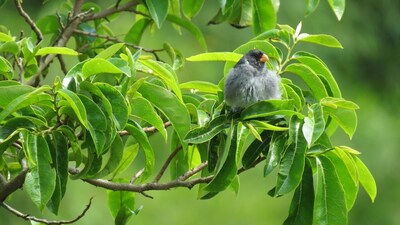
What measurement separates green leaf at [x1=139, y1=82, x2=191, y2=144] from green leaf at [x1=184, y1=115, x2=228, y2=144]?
0.19 ft

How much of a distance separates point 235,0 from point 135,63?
1.11m

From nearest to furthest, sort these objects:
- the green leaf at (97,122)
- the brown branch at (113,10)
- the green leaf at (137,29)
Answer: the green leaf at (97,122) < the brown branch at (113,10) < the green leaf at (137,29)

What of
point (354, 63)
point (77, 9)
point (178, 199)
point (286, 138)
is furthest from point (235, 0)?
point (354, 63)

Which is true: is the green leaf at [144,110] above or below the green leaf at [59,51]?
below

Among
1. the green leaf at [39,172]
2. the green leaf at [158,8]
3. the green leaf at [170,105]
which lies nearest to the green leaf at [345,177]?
the green leaf at [170,105]

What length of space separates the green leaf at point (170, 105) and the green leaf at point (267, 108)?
17 cm

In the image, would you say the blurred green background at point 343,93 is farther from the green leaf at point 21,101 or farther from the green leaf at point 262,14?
the green leaf at point 21,101

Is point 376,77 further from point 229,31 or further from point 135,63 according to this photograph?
point 135,63

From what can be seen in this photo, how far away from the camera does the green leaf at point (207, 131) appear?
8.82 ft

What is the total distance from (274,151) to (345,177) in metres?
0.22

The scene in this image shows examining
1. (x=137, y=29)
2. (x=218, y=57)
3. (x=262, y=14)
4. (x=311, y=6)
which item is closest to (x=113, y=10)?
(x=137, y=29)

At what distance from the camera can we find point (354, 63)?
32.2 ft

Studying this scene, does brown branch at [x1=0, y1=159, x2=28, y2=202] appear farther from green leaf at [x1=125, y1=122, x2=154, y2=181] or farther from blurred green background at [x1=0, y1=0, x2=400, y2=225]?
blurred green background at [x1=0, y1=0, x2=400, y2=225]

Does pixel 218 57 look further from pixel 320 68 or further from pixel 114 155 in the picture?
pixel 114 155
